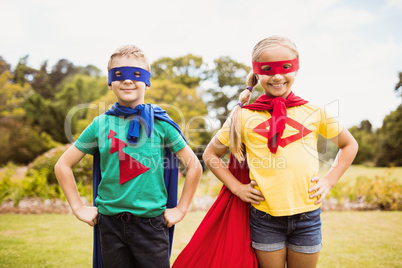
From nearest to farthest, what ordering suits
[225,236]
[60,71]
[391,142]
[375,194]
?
[225,236] → [375,194] → [391,142] → [60,71]

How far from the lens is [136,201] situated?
2.01 m

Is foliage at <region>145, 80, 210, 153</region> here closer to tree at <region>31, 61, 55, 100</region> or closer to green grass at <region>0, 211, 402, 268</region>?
green grass at <region>0, 211, 402, 268</region>

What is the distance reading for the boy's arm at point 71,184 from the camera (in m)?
2.10

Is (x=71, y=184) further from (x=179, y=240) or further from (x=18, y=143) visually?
(x=18, y=143)

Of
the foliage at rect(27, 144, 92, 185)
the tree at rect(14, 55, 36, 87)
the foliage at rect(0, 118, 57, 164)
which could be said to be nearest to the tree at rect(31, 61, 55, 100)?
the tree at rect(14, 55, 36, 87)

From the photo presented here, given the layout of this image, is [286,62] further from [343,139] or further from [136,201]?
[136,201]

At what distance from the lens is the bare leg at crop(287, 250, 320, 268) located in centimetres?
201

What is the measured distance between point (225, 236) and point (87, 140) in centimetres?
130

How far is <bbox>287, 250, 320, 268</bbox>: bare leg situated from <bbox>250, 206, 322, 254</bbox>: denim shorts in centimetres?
3

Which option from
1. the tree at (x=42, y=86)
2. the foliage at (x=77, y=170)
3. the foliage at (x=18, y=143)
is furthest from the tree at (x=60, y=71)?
the foliage at (x=77, y=170)

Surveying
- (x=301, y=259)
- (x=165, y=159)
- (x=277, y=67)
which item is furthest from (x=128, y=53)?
(x=301, y=259)

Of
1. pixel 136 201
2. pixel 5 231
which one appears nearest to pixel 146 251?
pixel 136 201

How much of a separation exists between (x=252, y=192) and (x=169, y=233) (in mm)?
761

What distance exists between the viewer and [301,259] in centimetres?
201
